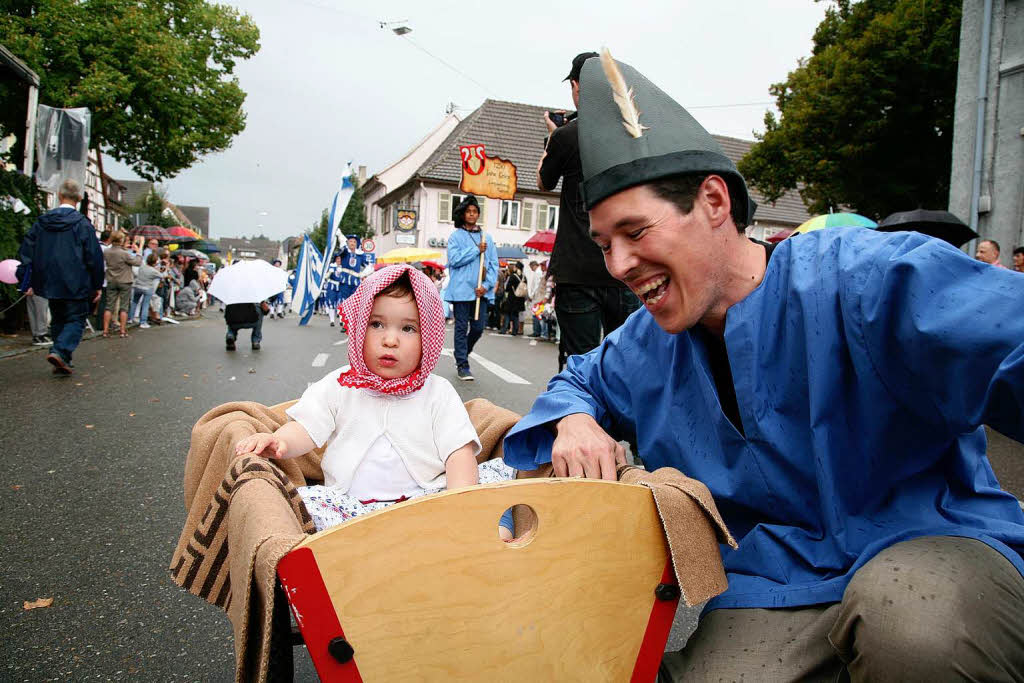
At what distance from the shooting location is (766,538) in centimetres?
145

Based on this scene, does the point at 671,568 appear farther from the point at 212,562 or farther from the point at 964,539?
the point at 212,562

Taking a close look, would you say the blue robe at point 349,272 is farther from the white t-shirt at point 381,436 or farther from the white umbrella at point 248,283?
the white t-shirt at point 381,436

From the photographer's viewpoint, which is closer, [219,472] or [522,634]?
[522,634]

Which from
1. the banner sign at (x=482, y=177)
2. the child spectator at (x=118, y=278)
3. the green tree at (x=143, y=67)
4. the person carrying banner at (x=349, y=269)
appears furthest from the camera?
the green tree at (x=143, y=67)

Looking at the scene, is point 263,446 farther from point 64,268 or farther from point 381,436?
point 64,268

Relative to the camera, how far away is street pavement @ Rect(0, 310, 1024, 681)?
218 cm

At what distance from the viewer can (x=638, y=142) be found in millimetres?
1441

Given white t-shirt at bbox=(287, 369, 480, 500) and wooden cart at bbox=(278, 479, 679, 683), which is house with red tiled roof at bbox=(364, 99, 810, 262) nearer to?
white t-shirt at bbox=(287, 369, 480, 500)

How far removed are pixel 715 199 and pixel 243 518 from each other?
112 centimetres

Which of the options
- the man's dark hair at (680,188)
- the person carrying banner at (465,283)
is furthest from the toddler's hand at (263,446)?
the person carrying banner at (465,283)

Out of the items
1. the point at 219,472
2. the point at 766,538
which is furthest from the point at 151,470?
the point at 766,538

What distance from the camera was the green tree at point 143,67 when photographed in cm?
1923

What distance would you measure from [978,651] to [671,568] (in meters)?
0.47

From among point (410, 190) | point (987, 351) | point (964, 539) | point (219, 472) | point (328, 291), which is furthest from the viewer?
point (410, 190)
